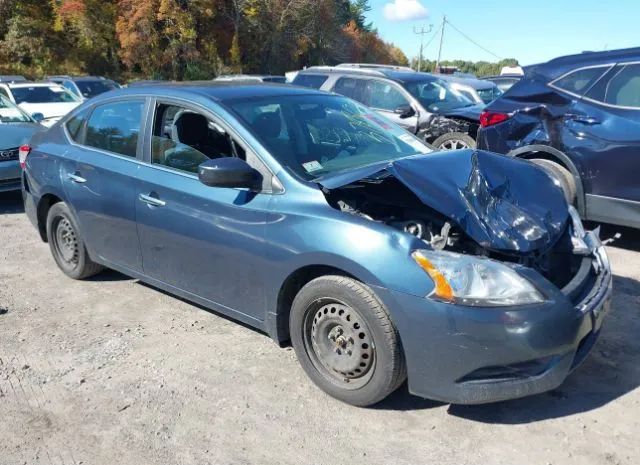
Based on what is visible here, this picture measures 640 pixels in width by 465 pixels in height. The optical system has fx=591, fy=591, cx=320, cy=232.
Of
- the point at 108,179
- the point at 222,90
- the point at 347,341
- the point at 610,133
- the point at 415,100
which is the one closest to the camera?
the point at 347,341

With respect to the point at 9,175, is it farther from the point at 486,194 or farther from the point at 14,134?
the point at 486,194

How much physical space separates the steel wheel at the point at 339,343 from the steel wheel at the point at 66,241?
8.71 feet

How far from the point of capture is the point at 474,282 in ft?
9.24

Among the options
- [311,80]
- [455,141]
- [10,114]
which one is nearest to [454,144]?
[455,141]

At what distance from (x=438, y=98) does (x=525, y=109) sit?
3694 millimetres

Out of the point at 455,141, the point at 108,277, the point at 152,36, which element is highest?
the point at 152,36

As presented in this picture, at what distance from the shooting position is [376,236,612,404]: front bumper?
9.02 feet

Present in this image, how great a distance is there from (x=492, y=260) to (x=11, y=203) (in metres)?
7.68

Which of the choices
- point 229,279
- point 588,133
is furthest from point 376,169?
point 588,133

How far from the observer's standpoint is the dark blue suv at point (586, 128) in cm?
546

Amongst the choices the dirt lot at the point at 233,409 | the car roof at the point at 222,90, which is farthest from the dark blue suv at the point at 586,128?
the car roof at the point at 222,90

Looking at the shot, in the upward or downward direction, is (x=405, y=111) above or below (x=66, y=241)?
above

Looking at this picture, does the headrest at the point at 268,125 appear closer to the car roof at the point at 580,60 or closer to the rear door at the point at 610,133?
the rear door at the point at 610,133

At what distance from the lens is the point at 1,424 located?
3.17 metres
